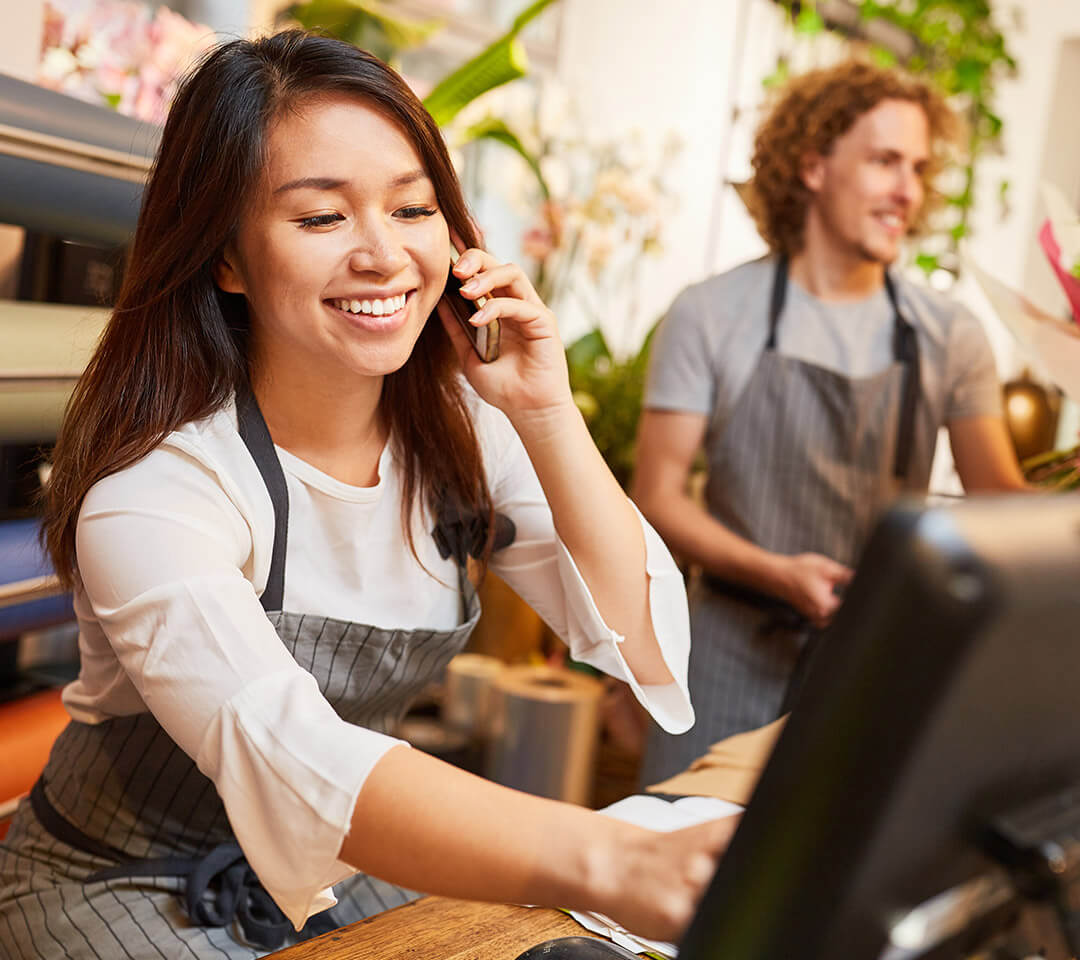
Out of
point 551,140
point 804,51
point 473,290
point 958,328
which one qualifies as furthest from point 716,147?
point 473,290

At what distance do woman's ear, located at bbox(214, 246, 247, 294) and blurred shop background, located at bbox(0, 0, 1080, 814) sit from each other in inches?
13.5

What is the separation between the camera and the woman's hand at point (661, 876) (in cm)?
58

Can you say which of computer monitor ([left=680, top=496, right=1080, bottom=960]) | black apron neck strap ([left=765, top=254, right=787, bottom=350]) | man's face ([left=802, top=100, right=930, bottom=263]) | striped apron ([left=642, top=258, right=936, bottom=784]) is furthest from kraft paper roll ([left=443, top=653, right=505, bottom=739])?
computer monitor ([left=680, top=496, right=1080, bottom=960])

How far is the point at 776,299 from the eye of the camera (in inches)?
79.7

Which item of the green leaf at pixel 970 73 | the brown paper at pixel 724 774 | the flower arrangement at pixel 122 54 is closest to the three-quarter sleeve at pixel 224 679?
the brown paper at pixel 724 774

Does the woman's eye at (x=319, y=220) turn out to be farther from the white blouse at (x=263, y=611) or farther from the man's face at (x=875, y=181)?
the man's face at (x=875, y=181)

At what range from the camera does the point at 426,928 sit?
90cm

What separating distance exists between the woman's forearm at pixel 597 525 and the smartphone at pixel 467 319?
0.08 metres

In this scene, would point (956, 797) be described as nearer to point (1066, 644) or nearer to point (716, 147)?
point (1066, 644)

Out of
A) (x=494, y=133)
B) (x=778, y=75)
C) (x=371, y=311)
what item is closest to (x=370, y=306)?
(x=371, y=311)

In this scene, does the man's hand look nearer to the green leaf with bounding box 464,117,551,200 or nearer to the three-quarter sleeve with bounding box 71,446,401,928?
the three-quarter sleeve with bounding box 71,446,401,928

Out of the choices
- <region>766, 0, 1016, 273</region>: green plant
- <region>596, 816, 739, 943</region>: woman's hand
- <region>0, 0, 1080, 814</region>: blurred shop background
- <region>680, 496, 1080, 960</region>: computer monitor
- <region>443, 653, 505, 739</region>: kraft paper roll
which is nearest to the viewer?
<region>680, 496, 1080, 960</region>: computer monitor

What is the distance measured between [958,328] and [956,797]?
1.72 metres

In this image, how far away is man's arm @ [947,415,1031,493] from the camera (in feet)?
6.45
